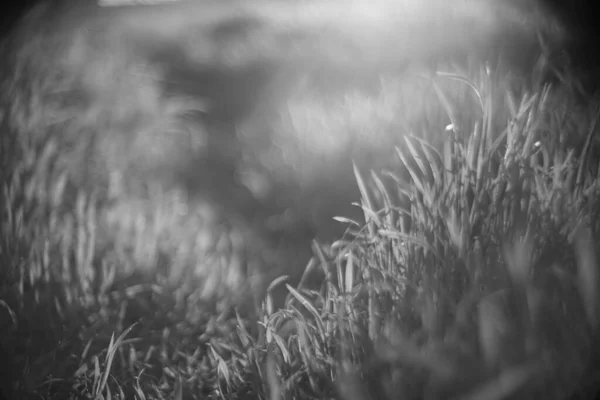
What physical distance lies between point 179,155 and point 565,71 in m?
0.80

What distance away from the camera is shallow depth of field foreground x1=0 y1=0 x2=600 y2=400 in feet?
0.99

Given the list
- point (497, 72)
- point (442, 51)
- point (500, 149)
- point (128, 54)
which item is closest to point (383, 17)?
point (442, 51)

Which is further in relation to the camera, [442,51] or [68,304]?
[442,51]

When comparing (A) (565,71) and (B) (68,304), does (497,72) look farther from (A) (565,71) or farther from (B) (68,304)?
(B) (68,304)

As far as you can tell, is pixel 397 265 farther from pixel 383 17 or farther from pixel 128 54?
pixel 128 54

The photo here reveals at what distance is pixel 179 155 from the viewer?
1.04 metres

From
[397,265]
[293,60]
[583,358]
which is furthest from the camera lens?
[293,60]

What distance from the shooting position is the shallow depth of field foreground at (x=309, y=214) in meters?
0.30

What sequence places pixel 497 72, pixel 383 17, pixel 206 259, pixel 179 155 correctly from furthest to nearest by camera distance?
pixel 179 155 → pixel 383 17 → pixel 206 259 → pixel 497 72

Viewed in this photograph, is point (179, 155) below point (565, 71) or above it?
below

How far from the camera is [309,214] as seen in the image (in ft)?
2.55

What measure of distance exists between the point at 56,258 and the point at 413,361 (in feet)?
1.70

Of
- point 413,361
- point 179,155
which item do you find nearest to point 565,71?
point 413,361

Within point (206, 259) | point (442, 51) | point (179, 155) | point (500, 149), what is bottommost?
point (206, 259)
